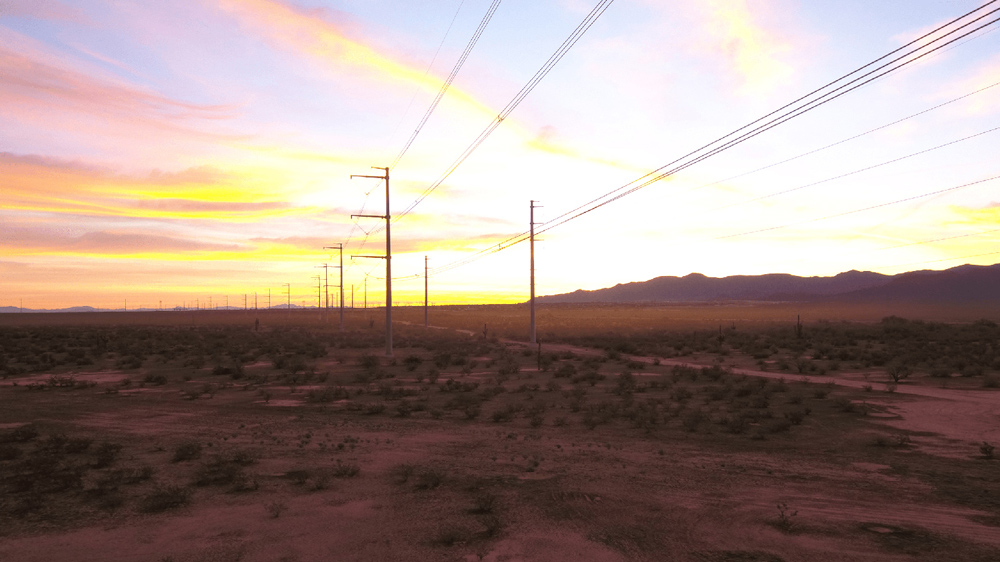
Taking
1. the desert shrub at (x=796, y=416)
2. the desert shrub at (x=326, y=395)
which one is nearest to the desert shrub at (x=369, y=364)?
the desert shrub at (x=326, y=395)

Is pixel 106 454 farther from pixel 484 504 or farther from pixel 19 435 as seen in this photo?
pixel 484 504

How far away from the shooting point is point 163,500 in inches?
455

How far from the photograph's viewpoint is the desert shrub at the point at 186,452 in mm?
14875

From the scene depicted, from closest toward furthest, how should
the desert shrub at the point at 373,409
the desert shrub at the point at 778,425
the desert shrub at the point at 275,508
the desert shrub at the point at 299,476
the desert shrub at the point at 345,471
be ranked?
the desert shrub at the point at 275,508
the desert shrub at the point at 299,476
the desert shrub at the point at 345,471
the desert shrub at the point at 778,425
the desert shrub at the point at 373,409

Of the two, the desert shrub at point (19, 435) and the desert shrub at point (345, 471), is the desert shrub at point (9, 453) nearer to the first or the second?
the desert shrub at point (19, 435)

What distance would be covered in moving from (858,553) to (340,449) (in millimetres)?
11927

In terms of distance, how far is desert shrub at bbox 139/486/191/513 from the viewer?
11.3 meters

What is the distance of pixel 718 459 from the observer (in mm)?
15023

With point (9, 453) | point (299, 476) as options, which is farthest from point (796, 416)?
point (9, 453)

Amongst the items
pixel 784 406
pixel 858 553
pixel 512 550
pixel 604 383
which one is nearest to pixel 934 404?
pixel 784 406

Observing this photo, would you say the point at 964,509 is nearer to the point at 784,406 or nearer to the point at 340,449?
the point at 784,406

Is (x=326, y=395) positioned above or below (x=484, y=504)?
above

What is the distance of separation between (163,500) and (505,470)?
705 cm

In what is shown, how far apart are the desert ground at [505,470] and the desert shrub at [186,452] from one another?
0.29 ft
